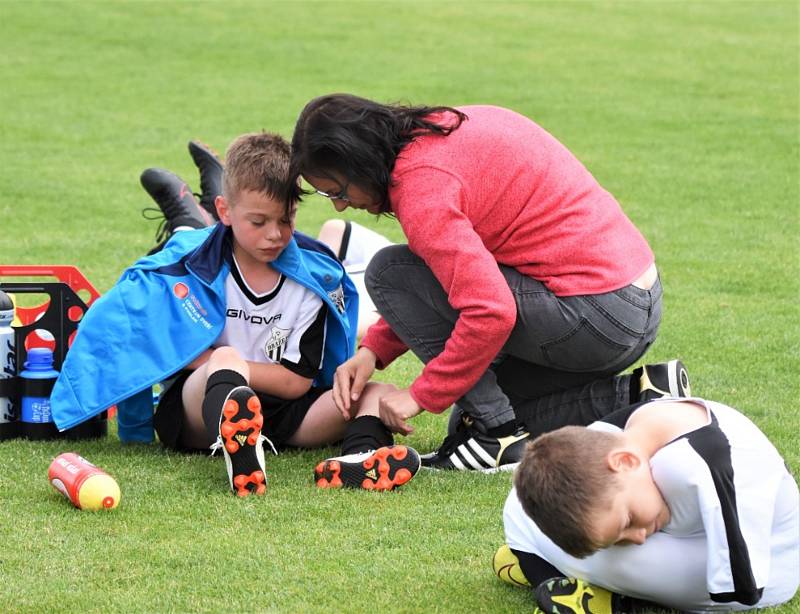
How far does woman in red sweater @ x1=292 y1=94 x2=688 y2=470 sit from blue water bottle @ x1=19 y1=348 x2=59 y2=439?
3.36ft

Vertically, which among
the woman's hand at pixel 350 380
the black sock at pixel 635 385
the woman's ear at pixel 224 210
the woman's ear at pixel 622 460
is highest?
the woman's ear at pixel 622 460

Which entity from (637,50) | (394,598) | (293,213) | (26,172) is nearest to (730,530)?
(394,598)

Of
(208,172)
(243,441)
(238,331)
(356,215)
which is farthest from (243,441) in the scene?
(356,215)

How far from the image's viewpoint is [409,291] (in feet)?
13.2

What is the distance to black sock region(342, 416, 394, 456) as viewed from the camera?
3.99 meters

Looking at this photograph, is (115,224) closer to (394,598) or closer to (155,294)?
(155,294)

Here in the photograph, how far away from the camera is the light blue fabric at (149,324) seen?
13.5 ft

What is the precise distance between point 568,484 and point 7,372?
2426 mm

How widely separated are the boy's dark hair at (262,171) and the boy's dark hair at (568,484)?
5.18 ft

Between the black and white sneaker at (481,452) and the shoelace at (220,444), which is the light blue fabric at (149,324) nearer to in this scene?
the shoelace at (220,444)

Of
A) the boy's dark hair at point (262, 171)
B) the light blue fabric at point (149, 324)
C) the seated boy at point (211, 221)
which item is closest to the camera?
the boy's dark hair at point (262, 171)

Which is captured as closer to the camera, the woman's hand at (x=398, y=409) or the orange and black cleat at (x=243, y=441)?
the orange and black cleat at (x=243, y=441)

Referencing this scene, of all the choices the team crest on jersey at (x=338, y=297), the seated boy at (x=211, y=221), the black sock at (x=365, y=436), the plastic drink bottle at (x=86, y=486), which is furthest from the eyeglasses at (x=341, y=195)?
the seated boy at (x=211, y=221)

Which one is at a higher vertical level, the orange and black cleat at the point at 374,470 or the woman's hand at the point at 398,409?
the woman's hand at the point at 398,409
